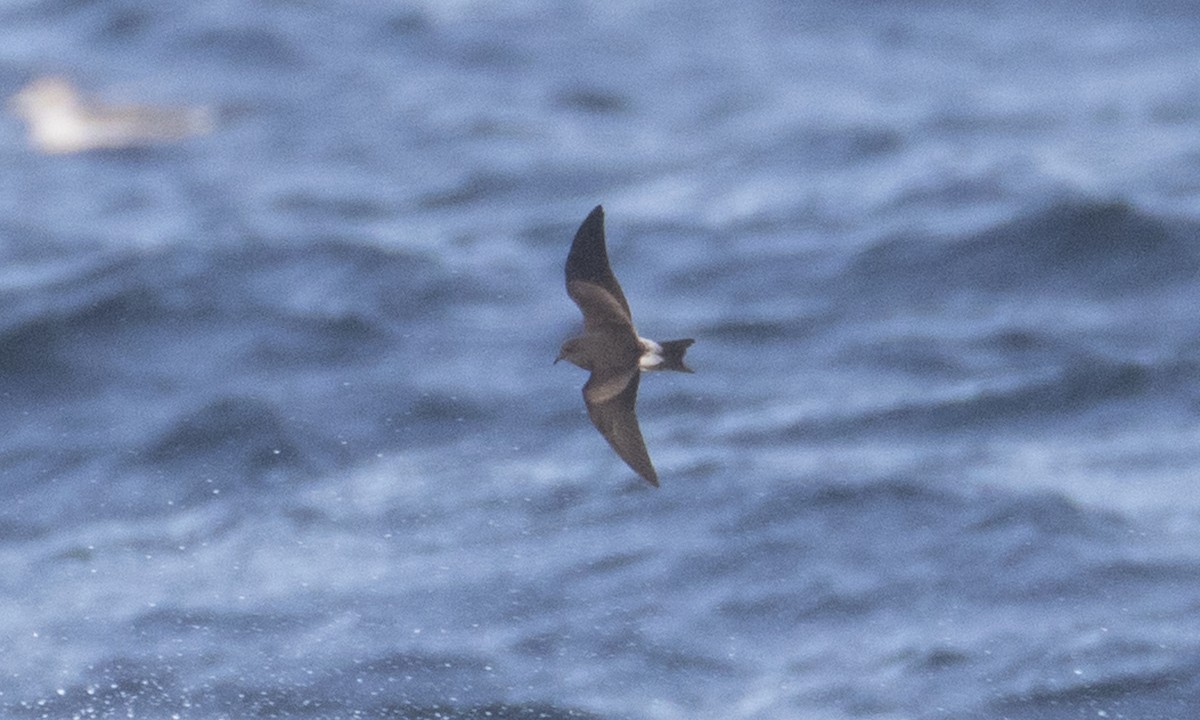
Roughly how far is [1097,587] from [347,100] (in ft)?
31.9

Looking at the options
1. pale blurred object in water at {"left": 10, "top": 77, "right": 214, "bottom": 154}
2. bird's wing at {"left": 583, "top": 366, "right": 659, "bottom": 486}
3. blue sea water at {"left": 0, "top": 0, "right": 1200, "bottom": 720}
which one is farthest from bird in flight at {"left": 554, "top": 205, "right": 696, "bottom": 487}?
pale blurred object in water at {"left": 10, "top": 77, "right": 214, "bottom": 154}

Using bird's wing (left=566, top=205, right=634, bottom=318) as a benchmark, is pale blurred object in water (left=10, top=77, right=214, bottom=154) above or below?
above

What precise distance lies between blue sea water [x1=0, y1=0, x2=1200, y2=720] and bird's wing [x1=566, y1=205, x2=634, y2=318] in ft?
10.7

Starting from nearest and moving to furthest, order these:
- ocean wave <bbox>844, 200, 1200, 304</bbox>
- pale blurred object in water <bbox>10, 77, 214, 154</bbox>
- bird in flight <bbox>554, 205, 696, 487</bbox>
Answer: bird in flight <bbox>554, 205, 696, 487</bbox>
ocean wave <bbox>844, 200, 1200, 304</bbox>
pale blurred object in water <bbox>10, 77, 214, 154</bbox>

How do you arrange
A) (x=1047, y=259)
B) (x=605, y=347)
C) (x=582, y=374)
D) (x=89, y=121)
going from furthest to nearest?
(x=89, y=121) < (x=1047, y=259) < (x=582, y=374) < (x=605, y=347)

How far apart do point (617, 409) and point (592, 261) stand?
20.8 inches

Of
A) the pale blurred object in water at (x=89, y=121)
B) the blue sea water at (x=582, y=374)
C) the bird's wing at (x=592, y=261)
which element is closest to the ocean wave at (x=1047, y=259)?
the blue sea water at (x=582, y=374)

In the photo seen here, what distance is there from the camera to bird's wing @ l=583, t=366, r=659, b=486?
6.30 m

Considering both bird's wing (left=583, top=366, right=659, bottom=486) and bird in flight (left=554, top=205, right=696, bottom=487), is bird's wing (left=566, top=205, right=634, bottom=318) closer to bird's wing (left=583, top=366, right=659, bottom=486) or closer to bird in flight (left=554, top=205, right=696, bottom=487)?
bird in flight (left=554, top=205, right=696, bottom=487)

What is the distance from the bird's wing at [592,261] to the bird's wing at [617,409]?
235 mm

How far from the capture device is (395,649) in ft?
31.5

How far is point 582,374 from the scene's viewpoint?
13.2 metres

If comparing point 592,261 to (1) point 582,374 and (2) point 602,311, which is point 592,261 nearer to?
(2) point 602,311

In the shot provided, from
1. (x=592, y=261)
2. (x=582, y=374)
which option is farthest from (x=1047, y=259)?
(x=592, y=261)
